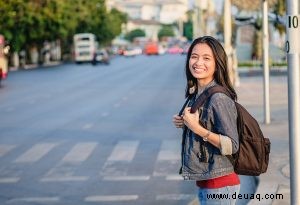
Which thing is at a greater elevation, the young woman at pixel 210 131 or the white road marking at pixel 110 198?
the young woman at pixel 210 131

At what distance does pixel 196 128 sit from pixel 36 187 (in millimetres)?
6712

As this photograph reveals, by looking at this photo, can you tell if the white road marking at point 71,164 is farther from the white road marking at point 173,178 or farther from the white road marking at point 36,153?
the white road marking at point 173,178

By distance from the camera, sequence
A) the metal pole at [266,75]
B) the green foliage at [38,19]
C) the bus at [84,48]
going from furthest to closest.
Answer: the bus at [84,48]
the green foliage at [38,19]
the metal pole at [266,75]

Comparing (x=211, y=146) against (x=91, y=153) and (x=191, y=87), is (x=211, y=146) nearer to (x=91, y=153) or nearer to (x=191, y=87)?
(x=191, y=87)

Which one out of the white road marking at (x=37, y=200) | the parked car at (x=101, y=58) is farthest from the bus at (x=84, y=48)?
the white road marking at (x=37, y=200)

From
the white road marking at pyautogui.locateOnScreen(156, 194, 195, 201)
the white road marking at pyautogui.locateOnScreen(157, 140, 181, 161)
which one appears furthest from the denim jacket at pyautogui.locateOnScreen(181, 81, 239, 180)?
the white road marking at pyautogui.locateOnScreen(157, 140, 181, 161)

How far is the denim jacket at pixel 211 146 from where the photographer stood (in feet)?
15.3

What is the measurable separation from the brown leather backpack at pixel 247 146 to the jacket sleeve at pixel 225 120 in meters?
0.04

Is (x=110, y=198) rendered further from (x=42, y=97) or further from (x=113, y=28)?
(x=113, y=28)

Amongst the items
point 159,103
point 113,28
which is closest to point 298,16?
point 159,103

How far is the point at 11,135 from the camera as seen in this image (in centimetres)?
1791

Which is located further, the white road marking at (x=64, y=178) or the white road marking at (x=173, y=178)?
the white road marking at (x=64, y=178)

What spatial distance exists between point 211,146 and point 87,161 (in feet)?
29.1

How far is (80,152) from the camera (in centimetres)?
1462
